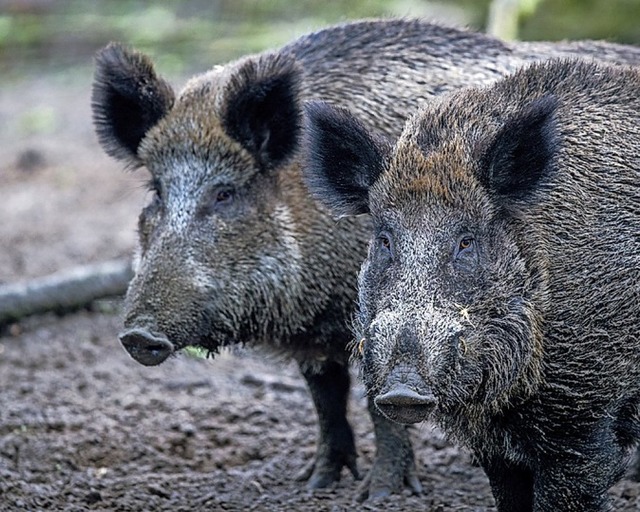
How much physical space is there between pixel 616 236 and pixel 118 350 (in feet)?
16.7

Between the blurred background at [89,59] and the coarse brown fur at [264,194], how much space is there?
1.79 ft

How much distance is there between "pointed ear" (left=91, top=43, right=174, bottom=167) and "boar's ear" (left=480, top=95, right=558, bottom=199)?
2.42m

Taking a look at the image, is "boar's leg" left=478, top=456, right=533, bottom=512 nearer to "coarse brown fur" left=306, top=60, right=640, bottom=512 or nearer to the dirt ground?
"coarse brown fur" left=306, top=60, right=640, bottom=512

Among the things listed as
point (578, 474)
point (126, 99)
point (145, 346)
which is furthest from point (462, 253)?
point (126, 99)

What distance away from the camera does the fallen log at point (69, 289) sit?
368 inches

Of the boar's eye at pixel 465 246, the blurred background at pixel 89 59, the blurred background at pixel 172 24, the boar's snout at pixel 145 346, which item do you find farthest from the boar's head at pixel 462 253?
the blurred background at pixel 172 24

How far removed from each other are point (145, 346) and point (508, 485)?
1840mm

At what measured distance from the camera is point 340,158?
17.3ft

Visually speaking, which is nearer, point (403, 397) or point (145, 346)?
point (403, 397)

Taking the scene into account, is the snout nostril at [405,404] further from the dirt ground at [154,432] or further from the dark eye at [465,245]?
the dirt ground at [154,432]

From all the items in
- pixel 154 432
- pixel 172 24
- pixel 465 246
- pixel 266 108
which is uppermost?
pixel 465 246

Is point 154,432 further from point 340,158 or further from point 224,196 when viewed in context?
point 340,158

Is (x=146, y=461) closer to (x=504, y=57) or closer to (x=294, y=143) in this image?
(x=294, y=143)

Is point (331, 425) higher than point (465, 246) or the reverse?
the reverse
